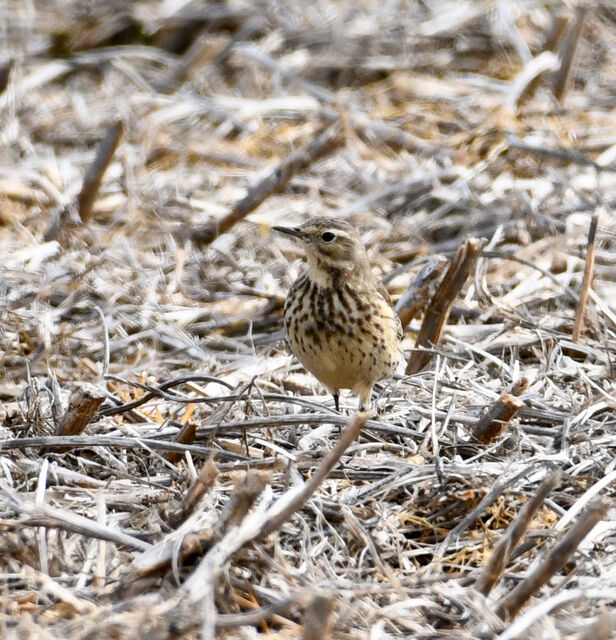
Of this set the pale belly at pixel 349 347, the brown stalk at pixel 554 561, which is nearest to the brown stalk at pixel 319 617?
the brown stalk at pixel 554 561

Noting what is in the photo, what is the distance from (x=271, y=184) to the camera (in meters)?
6.94

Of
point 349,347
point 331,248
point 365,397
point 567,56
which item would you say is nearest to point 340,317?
point 349,347

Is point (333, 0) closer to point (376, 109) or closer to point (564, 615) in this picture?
point (376, 109)

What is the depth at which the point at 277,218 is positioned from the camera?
752 cm

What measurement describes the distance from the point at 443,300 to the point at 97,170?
2.29m

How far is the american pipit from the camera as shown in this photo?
17.4ft

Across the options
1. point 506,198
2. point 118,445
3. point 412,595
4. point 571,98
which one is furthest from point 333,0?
point 412,595

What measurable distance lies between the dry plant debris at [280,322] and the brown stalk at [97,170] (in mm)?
26

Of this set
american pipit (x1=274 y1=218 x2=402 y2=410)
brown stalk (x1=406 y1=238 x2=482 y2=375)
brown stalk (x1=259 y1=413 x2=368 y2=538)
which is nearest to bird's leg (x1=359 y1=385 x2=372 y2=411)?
american pipit (x1=274 y1=218 x2=402 y2=410)

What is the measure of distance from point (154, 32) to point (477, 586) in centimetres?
767

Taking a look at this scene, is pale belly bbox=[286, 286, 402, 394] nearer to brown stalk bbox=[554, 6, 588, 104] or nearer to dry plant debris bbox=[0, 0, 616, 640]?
dry plant debris bbox=[0, 0, 616, 640]

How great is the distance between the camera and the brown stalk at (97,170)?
6859 mm

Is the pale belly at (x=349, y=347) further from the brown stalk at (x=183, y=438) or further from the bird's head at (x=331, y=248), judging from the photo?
the brown stalk at (x=183, y=438)

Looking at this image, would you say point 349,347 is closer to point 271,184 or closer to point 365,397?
point 365,397
